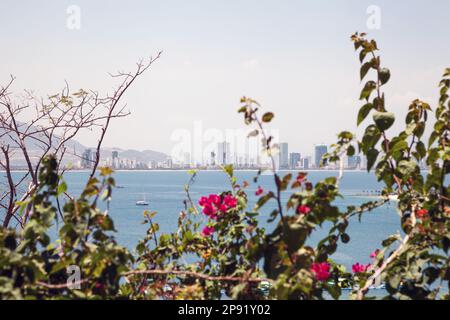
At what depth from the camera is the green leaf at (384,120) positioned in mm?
1813

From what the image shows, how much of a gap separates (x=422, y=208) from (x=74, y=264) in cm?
130

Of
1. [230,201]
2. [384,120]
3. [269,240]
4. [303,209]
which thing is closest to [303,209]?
[303,209]

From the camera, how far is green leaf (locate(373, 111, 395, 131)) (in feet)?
5.95

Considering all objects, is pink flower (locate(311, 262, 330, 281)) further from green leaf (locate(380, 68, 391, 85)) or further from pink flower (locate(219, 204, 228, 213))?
green leaf (locate(380, 68, 391, 85))

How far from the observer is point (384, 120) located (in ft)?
5.96

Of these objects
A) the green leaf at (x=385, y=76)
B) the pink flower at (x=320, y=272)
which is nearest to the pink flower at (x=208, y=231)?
the pink flower at (x=320, y=272)

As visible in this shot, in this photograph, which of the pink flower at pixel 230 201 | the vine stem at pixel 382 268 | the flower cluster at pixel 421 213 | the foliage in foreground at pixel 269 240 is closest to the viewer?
the foliage in foreground at pixel 269 240

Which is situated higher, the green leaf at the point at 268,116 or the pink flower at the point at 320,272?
the green leaf at the point at 268,116

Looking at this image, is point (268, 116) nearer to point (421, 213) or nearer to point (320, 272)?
point (320, 272)

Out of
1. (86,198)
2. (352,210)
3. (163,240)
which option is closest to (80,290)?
(86,198)

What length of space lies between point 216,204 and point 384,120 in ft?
2.64

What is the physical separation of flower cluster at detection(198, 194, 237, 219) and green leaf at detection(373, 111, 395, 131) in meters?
0.70

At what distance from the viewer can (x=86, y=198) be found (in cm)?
164

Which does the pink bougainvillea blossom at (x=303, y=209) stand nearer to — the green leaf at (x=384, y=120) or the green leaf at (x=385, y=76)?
the green leaf at (x=384, y=120)
